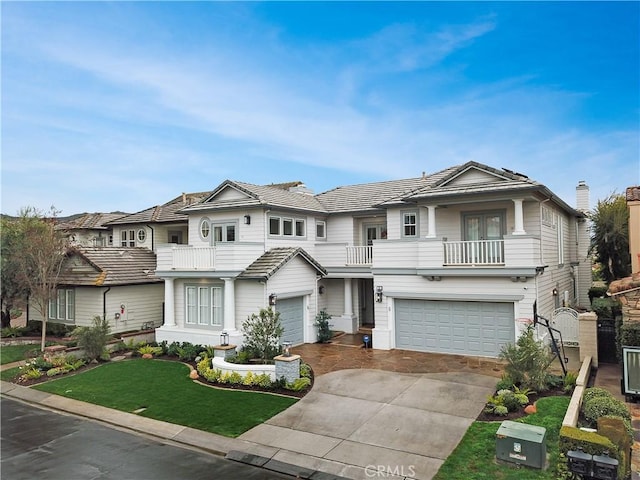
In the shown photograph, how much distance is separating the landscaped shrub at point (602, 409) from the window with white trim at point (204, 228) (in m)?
16.2

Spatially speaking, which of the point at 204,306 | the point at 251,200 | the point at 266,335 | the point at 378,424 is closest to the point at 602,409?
the point at 378,424

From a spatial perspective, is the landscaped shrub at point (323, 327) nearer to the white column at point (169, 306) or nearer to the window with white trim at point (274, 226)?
the window with white trim at point (274, 226)

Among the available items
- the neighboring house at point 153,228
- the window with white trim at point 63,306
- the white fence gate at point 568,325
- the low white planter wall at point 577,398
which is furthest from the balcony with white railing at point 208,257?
the low white planter wall at point 577,398

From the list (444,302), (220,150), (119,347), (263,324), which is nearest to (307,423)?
(263,324)

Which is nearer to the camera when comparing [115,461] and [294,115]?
[115,461]

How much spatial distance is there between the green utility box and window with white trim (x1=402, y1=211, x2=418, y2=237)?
1128cm

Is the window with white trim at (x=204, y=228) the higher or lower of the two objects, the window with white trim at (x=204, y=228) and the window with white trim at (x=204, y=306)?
the higher

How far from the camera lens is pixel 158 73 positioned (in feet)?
51.1

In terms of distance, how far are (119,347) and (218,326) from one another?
4.62m

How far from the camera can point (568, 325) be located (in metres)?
14.1

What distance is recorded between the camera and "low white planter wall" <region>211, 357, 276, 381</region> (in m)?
12.4

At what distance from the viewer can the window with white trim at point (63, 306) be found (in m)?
20.6

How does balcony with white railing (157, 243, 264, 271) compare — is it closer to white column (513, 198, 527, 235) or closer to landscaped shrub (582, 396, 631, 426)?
white column (513, 198, 527, 235)

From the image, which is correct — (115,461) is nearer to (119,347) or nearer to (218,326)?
(218,326)
